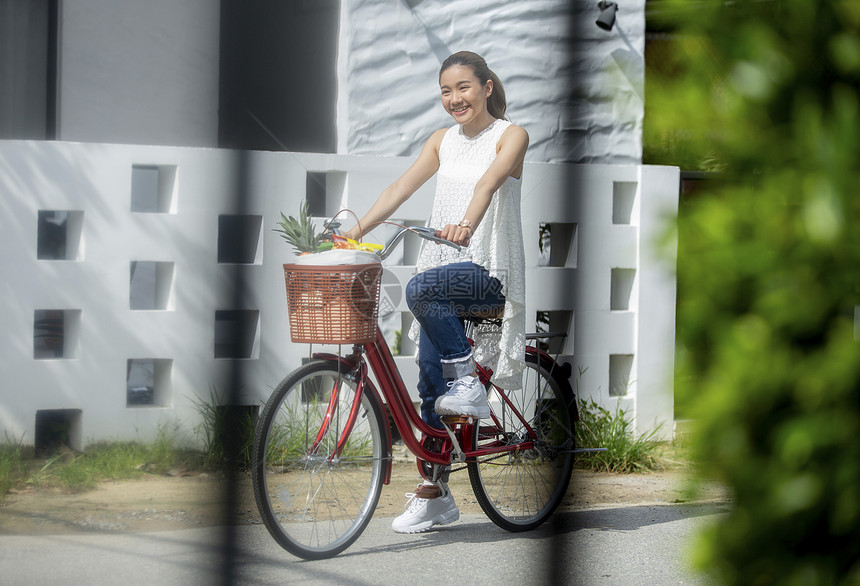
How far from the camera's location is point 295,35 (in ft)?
18.2

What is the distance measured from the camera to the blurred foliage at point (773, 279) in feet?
3.13

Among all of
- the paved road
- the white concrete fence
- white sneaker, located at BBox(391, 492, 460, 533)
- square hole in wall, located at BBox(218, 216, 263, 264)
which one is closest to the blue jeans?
white sneaker, located at BBox(391, 492, 460, 533)

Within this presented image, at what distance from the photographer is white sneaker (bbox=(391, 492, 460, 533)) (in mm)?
3475

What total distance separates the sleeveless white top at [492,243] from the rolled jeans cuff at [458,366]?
261 millimetres

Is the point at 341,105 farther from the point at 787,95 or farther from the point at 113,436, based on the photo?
the point at 787,95

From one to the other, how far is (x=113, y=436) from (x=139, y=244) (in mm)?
806

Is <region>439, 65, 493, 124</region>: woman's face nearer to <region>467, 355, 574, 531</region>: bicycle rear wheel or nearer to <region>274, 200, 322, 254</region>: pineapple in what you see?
<region>274, 200, 322, 254</region>: pineapple

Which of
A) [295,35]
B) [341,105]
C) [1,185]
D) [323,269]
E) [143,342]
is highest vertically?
[295,35]

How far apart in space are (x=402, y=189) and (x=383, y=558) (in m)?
1.25

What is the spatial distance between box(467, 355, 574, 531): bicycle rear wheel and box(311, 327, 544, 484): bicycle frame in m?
0.09

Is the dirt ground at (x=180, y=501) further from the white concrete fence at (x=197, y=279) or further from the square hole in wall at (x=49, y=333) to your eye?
the square hole in wall at (x=49, y=333)

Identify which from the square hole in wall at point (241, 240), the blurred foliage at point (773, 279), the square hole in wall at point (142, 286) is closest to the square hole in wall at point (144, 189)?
the square hole in wall at point (142, 286)

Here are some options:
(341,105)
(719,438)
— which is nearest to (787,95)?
(719,438)

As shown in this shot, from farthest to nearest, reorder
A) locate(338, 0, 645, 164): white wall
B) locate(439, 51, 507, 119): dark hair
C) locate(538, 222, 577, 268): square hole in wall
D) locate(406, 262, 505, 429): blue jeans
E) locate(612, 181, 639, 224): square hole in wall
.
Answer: locate(612, 181, 639, 224): square hole in wall
locate(538, 222, 577, 268): square hole in wall
locate(338, 0, 645, 164): white wall
locate(439, 51, 507, 119): dark hair
locate(406, 262, 505, 429): blue jeans
